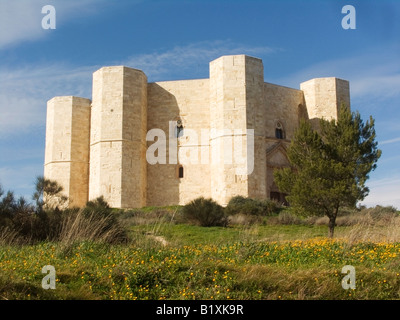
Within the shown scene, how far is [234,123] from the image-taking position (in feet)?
82.1

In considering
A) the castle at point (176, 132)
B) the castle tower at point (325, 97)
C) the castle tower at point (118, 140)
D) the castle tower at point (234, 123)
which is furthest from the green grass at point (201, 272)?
the castle tower at point (325, 97)

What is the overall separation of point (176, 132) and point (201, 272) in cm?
2095

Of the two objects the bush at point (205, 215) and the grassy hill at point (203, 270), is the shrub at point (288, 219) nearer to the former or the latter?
the bush at point (205, 215)

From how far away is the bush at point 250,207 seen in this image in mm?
21000

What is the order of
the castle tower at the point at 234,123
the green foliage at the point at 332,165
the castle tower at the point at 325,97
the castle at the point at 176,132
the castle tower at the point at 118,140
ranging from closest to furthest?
the green foliage at the point at 332,165 < the castle tower at the point at 234,123 < the castle at the point at 176,132 < the castle tower at the point at 118,140 < the castle tower at the point at 325,97

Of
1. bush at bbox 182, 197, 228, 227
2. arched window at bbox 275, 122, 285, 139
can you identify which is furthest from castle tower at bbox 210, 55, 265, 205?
bush at bbox 182, 197, 228, 227

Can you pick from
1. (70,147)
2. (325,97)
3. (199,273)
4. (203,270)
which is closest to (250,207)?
(325,97)

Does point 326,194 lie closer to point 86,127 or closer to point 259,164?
point 259,164

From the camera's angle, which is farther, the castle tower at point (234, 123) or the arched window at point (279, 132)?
the arched window at point (279, 132)

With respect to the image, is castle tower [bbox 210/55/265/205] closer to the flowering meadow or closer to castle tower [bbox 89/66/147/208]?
castle tower [bbox 89/66/147/208]

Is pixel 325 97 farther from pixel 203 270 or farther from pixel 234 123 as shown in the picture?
pixel 203 270

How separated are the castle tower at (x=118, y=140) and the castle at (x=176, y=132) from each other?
0.05m

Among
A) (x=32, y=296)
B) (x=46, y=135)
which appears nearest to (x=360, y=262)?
(x=32, y=296)

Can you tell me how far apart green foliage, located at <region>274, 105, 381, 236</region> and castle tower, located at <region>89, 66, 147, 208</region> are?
12.2 m
